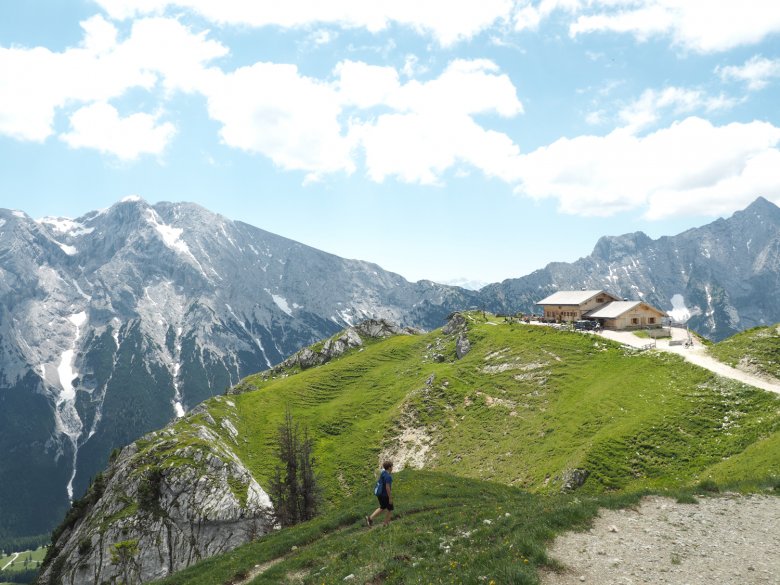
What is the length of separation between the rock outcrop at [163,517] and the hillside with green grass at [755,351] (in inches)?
2517

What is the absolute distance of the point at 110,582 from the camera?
56969 mm

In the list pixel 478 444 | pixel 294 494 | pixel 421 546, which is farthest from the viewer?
pixel 478 444

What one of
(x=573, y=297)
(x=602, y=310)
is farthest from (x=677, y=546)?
(x=573, y=297)

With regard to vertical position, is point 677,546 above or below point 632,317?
below

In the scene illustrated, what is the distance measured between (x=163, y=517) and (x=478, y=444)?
4568 cm

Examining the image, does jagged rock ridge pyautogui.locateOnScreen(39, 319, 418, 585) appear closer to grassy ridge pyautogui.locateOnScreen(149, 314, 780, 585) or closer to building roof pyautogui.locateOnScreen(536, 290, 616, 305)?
grassy ridge pyautogui.locateOnScreen(149, 314, 780, 585)

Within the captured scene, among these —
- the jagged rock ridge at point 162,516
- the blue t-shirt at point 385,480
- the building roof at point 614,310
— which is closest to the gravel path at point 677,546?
the blue t-shirt at point 385,480

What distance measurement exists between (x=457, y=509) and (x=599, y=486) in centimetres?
2227

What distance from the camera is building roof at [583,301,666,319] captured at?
9819 cm

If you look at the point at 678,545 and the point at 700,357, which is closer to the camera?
the point at 678,545

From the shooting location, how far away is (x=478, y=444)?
65188 millimetres

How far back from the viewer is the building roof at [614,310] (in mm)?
98188

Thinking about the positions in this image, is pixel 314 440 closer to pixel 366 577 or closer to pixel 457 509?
pixel 457 509

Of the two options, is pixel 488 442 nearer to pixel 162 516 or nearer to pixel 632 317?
pixel 162 516
